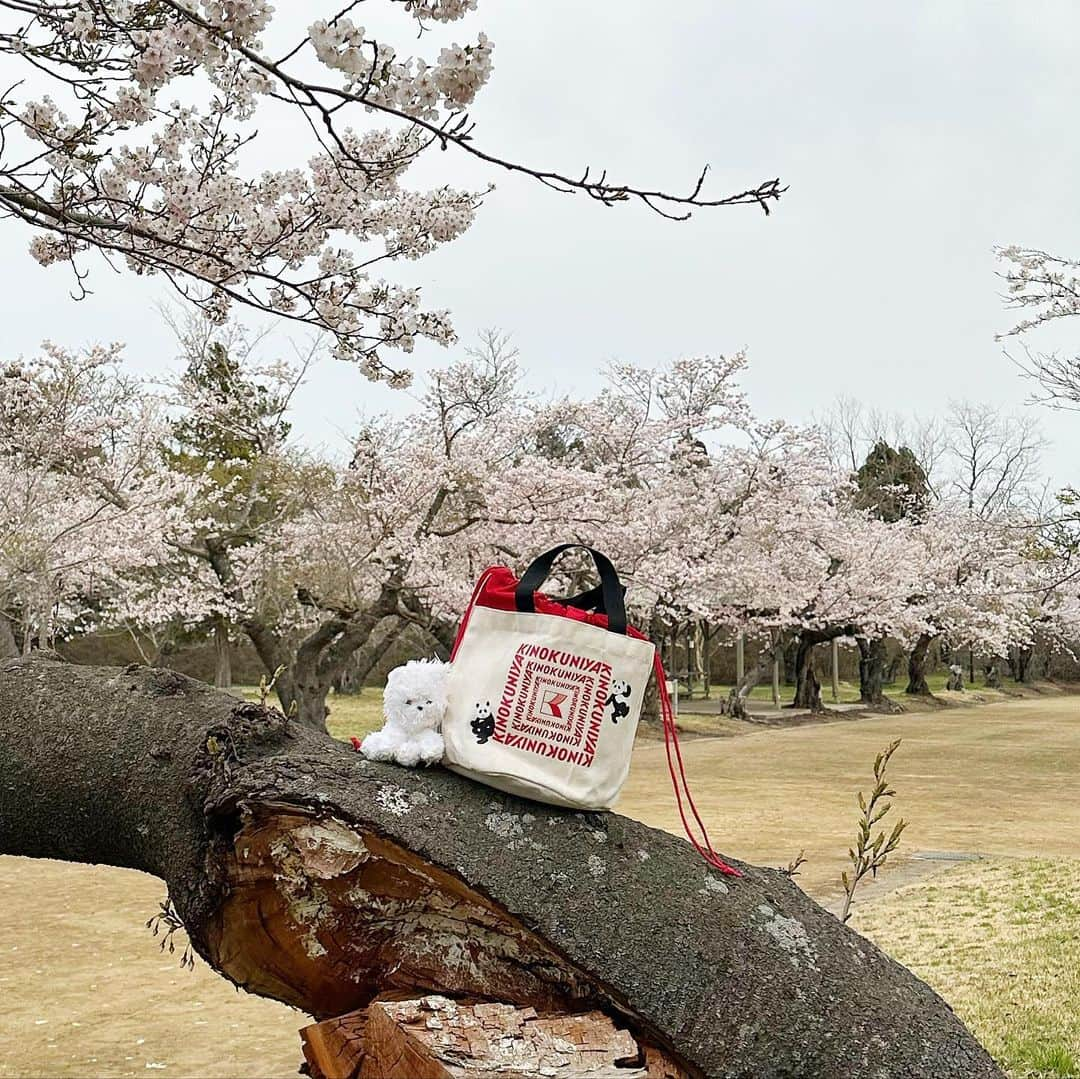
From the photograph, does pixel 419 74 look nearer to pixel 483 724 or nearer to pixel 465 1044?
pixel 483 724

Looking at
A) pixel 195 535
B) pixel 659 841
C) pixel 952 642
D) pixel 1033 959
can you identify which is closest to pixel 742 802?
pixel 1033 959

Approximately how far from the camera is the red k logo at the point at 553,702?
192 centimetres

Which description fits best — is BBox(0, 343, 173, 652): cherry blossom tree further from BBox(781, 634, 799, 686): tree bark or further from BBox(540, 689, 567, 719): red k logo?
BBox(781, 634, 799, 686): tree bark

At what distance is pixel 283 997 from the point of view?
196 cm

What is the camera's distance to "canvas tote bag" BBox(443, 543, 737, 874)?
1868 millimetres

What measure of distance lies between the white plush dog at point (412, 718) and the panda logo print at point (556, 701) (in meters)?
0.07

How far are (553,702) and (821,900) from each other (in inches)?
227

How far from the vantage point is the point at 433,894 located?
178 cm

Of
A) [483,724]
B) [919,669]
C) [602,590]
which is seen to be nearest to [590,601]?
[602,590]

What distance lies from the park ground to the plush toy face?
2.77 meters

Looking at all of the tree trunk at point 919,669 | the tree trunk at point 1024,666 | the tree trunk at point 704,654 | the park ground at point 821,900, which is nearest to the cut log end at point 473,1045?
the park ground at point 821,900

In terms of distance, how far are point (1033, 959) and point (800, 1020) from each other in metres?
4.33

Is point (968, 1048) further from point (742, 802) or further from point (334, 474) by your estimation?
point (334, 474)

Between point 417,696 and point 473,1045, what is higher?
point 417,696
